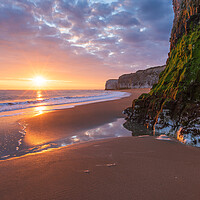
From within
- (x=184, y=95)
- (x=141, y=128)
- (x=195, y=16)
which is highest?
(x=195, y=16)

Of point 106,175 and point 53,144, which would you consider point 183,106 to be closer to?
point 106,175

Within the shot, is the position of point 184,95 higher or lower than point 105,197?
higher

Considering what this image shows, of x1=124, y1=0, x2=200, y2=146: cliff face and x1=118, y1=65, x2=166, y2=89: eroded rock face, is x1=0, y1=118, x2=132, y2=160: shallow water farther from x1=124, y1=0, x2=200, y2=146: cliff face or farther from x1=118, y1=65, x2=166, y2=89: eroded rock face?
x1=118, y1=65, x2=166, y2=89: eroded rock face

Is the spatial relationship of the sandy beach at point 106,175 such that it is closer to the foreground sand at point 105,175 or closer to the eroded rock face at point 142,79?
the foreground sand at point 105,175

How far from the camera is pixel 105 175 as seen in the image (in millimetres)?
2096

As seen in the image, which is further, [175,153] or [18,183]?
[175,153]

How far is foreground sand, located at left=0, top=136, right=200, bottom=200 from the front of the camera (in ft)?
5.53

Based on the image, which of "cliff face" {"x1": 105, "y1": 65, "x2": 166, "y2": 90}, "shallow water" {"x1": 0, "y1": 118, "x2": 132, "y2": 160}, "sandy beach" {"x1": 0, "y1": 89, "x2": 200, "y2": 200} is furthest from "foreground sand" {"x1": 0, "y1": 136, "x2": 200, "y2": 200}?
"cliff face" {"x1": 105, "y1": 65, "x2": 166, "y2": 90}

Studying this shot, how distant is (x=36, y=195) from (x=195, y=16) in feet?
34.2

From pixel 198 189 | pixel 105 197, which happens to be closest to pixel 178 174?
pixel 198 189

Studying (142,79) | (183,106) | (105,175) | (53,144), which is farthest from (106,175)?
(142,79)

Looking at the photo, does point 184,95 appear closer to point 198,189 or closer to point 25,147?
point 198,189

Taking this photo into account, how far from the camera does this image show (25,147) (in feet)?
12.9

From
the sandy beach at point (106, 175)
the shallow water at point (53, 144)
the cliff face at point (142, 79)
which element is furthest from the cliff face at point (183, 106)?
the cliff face at point (142, 79)
